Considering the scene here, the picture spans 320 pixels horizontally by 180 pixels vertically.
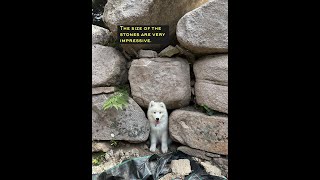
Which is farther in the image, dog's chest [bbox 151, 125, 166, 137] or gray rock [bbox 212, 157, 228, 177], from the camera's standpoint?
dog's chest [bbox 151, 125, 166, 137]

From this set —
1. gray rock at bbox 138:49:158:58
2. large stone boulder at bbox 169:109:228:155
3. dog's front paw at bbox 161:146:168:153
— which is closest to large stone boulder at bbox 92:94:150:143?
dog's front paw at bbox 161:146:168:153

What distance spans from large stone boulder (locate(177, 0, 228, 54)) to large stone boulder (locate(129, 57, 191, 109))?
33 centimetres

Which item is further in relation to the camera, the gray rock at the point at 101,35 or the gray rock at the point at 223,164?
the gray rock at the point at 101,35

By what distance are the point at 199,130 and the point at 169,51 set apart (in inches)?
38.6

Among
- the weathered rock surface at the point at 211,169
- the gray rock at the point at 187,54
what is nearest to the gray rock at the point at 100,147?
the weathered rock surface at the point at 211,169

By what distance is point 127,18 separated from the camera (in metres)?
2.55

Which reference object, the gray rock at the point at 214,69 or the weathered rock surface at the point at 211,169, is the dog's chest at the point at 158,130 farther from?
the gray rock at the point at 214,69

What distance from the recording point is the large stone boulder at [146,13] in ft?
8.38

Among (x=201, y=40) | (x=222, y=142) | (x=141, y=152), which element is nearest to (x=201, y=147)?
(x=222, y=142)

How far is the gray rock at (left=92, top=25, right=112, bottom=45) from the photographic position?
9.33 ft

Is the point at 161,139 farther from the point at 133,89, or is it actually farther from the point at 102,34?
the point at 102,34

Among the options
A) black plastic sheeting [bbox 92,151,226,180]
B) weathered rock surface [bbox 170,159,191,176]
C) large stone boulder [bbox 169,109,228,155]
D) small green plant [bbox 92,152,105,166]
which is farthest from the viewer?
small green plant [bbox 92,152,105,166]

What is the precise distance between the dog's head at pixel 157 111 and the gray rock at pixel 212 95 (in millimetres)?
430

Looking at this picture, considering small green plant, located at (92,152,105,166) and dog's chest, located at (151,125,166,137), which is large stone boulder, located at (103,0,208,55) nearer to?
dog's chest, located at (151,125,166,137)
